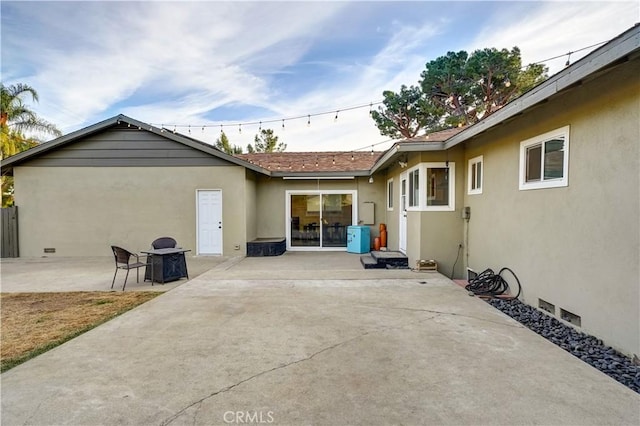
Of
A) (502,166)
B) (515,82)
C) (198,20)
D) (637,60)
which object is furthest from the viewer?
(515,82)

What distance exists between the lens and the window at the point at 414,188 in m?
7.38

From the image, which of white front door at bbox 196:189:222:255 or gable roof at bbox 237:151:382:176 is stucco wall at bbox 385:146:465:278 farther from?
white front door at bbox 196:189:222:255

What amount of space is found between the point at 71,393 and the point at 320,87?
1223cm

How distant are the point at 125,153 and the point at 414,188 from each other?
→ 8.72 m

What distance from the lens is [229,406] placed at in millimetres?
2320

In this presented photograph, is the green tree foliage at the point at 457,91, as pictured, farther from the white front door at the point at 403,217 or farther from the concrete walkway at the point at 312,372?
the concrete walkway at the point at 312,372

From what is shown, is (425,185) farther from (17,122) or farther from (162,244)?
(17,122)

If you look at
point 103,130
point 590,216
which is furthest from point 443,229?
point 103,130

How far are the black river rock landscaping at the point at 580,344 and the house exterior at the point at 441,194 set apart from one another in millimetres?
129

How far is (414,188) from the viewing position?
7711mm

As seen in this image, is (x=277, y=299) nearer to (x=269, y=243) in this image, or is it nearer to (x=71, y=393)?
(x=71, y=393)

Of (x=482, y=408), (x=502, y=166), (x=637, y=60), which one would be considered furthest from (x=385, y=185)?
(x=482, y=408)

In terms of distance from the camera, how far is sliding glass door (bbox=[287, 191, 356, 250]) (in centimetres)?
1145

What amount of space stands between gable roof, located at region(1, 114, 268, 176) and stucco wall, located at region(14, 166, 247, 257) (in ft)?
1.47
